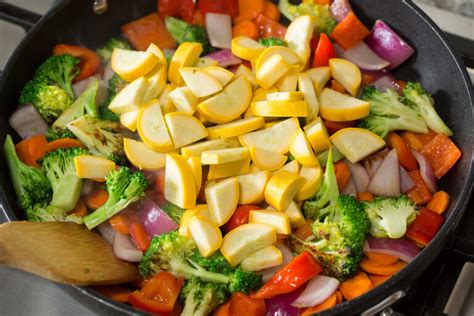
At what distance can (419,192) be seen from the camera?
6.34 ft

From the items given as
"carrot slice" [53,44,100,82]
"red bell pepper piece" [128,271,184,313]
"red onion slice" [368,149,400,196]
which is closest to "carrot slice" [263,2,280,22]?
"carrot slice" [53,44,100,82]

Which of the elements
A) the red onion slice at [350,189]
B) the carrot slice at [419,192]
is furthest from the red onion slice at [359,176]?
the carrot slice at [419,192]

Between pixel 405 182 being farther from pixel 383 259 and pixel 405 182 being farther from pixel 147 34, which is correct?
pixel 147 34

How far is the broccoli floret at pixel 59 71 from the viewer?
2.12 metres

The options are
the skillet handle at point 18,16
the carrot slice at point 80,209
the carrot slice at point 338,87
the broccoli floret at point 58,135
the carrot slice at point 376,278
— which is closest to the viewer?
the carrot slice at point 376,278

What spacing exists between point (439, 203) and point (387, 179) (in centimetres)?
15

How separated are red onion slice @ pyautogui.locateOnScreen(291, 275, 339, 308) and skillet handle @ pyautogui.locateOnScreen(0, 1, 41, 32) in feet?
4.15

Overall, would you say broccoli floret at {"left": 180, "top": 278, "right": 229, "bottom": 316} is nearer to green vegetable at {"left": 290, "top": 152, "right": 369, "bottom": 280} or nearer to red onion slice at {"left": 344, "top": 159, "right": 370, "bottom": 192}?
green vegetable at {"left": 290, "top": 152, "right": 369, "bottom": 280}

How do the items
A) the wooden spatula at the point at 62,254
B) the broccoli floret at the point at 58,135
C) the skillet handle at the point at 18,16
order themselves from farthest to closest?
1. the skillet handle at the point at 18,16
2. the broccoli floret at the point at 58,135
3. the wooden spatula at the point at 62,254

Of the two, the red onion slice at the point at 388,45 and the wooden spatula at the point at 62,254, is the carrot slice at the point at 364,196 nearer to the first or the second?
the red onion slice at the point at 388,45

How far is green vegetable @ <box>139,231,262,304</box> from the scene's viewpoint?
1705mm

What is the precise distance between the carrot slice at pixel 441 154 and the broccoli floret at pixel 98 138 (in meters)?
0.86

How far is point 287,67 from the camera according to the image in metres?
1.99

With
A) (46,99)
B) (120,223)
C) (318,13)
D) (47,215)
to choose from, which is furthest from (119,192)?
(318,13)
